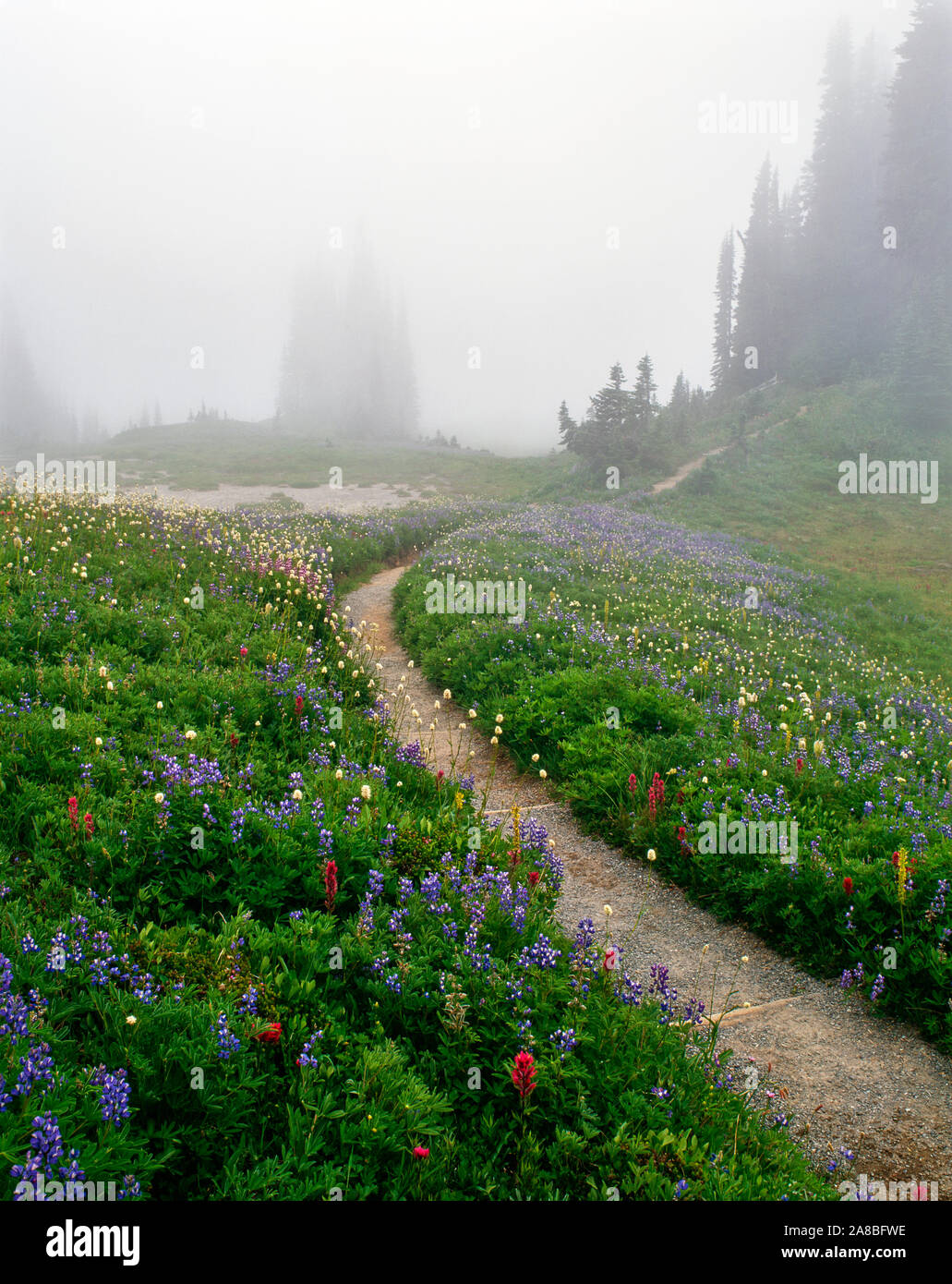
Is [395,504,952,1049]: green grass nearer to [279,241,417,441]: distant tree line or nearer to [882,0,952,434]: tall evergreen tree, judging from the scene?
[882,0,952,434]: tall evergreen tree

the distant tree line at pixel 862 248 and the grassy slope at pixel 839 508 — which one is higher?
the distant tree line at pixel 862 248

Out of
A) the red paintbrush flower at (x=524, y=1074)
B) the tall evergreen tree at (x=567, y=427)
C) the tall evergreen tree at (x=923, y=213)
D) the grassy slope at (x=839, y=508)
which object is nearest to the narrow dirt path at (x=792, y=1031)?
the red paintbrush flower at (x=524, y=1074)

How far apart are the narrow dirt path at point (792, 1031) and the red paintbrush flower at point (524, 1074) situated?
4.96 ft

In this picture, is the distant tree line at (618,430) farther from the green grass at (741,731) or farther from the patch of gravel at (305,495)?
the green grass at (741,731)

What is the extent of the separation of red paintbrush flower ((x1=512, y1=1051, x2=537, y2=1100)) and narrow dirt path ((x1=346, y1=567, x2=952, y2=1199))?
151cm

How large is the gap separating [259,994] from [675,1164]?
2.36 meters

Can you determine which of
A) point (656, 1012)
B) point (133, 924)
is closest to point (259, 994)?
point (133, 924)

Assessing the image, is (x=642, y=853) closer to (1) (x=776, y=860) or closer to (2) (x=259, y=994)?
(1) (x=776, y=860)

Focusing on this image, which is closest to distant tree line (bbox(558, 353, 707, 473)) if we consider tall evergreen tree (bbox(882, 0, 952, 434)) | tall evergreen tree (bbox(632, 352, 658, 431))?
tall evergreen tree (bbox(632, 352, 658, 431))

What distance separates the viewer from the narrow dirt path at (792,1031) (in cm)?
409

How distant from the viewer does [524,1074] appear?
3400 mm

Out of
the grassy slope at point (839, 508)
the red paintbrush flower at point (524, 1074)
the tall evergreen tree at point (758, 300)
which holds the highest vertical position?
the tall evergreen tree at point (758, 300)

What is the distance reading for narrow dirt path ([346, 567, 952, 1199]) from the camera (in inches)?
161

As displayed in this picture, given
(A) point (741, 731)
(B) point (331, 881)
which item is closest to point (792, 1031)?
(B) point (331, 881)
